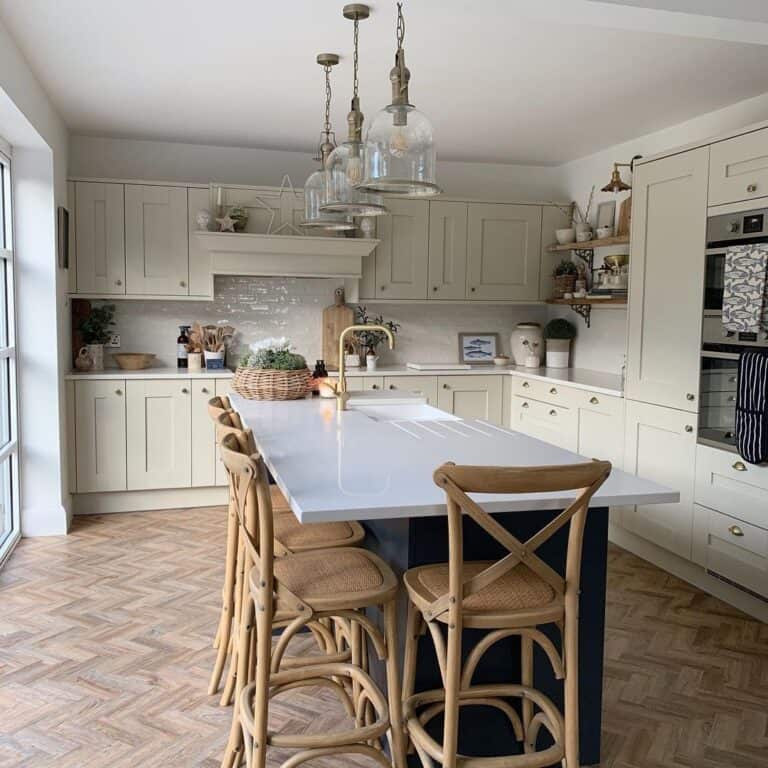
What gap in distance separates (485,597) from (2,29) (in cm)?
310

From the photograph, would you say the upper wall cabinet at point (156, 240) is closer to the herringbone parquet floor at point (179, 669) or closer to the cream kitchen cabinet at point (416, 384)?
the cream kitchen cabinet at point (416, 384)

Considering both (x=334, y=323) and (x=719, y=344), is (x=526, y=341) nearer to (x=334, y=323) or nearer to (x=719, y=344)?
(x=334, y=323)

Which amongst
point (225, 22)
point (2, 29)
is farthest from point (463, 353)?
point (2, 29)

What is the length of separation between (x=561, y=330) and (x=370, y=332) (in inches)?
57.6

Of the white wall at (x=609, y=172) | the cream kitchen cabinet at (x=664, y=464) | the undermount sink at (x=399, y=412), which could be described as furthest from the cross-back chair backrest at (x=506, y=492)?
the white wall at (x=609, y=172)

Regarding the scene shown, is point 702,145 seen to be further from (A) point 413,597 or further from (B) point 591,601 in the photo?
(A) point 413,597

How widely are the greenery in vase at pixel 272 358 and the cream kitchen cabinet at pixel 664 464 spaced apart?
→ 6.31 feet

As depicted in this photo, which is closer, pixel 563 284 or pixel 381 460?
pixel 381 460

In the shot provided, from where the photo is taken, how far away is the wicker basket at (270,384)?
3928mm

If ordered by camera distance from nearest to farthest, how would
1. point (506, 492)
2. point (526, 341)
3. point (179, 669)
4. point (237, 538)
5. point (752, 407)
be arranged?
point (506, 492)
point (237, 538)
point (179, 669)
point (752, 407)
point (526, 341)

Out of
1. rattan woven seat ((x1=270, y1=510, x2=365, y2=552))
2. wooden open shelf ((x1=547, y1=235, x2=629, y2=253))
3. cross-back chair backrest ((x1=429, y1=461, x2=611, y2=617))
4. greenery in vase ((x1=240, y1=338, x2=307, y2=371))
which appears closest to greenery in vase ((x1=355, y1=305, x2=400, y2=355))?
wooden open shelf ((x1=547, y1=235, x2=629, y2=253))

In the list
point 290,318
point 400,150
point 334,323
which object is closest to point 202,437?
point 290,318

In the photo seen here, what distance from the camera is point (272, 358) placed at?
13.0ft

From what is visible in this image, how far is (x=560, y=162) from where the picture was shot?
6.32 metres
